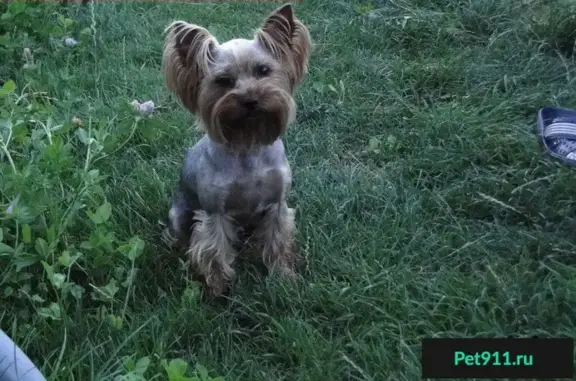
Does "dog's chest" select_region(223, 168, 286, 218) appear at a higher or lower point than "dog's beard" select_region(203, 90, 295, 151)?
lower

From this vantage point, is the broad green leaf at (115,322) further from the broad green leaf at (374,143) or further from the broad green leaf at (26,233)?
the broad green leaf at (374,143)

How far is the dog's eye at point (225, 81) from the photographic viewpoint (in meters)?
3.24

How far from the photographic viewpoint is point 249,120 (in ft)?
10.6

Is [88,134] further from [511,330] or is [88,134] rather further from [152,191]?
[511,330]

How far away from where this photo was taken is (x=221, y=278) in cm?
352

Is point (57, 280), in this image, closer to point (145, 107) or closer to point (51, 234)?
point (51, 234)

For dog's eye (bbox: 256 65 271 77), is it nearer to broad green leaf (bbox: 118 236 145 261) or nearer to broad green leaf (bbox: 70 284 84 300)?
broad green leaf (bbox: 118 236 145 261)

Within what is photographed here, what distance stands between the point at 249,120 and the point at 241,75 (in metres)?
0.19

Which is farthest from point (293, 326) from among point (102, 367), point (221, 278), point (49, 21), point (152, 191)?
point (49, 21)

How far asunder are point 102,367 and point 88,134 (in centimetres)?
155

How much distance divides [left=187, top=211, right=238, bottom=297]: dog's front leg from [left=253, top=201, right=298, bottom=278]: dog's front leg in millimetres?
157

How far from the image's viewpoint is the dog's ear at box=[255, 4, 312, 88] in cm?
327

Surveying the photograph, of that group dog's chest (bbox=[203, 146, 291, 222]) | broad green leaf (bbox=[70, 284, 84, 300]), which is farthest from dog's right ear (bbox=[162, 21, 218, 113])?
broad green leaf (bbox=[70, 284, 84, 300])

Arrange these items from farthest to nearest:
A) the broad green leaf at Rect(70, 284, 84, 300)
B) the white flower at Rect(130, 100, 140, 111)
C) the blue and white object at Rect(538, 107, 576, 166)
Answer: the white flower at Rect(130, 100, 140, 111) < the blue and white object at Rect(538, 107, 576, 166) < the broad green leaf at Rect(70, 284, 84, 300)
